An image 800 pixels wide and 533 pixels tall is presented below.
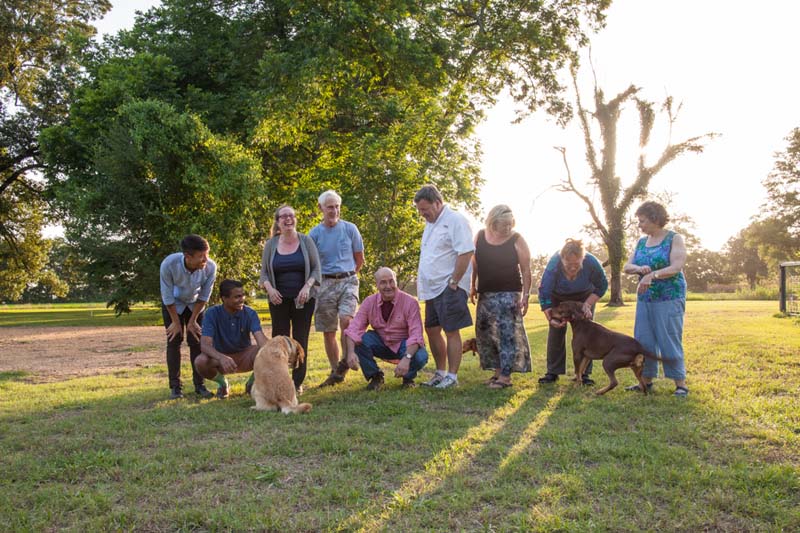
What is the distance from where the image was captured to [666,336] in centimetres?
→ 590

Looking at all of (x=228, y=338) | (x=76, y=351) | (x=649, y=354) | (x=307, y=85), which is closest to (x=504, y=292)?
(x=649, y=354)

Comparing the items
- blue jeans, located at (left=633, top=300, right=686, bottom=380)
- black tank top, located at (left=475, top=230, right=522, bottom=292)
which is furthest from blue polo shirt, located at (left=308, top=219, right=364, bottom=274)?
blue jeans, located at (left=633, top=300, right=686, bottom=380)

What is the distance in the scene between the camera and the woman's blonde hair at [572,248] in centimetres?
642

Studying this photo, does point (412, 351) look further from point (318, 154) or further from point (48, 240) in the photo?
point (48, 240)

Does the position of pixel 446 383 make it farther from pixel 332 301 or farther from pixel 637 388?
pixel 637 388

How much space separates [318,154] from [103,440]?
48.9ft

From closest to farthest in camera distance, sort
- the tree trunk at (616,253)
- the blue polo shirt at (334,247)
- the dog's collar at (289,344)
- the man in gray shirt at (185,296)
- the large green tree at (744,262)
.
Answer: the dog's collar at (289,344), the man in gray shirt at (185,296), the blue polo shirt at (334,247), the tree trunk at (616,253), the large green tree at (744,262)

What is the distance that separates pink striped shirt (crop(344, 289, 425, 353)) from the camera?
257 inches

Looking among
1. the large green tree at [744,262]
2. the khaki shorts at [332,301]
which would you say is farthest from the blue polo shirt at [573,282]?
the large green tree at [744,262]

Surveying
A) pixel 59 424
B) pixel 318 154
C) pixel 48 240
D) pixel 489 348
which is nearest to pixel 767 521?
pixel 489 348

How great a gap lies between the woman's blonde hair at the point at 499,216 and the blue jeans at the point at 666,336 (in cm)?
169

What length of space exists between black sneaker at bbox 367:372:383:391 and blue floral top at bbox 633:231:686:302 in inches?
116

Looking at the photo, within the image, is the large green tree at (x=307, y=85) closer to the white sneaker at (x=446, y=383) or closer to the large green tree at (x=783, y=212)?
the white sneaker at (x=446, y=383)

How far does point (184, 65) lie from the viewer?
1828 centimetres
